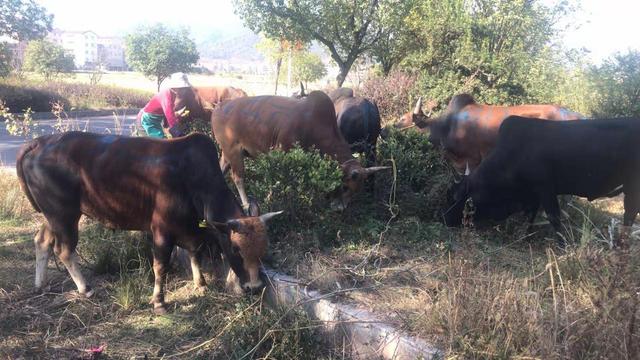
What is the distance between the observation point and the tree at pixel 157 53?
1799 inches

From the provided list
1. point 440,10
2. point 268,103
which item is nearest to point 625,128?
point 268,103

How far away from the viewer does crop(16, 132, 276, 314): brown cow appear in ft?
15.8

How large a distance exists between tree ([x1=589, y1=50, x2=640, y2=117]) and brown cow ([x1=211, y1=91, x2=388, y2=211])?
11157 millimetres

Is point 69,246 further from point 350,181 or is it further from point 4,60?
point 4,60

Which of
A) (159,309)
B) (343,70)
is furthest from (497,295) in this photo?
(343,70)

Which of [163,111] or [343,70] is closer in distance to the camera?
[163,111]

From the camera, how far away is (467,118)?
885 cm

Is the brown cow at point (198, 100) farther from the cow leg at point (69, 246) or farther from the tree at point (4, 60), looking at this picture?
Answer: the tree at point (4, 60)

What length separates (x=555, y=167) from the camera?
5.93 m

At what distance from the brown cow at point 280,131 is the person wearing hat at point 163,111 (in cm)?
59

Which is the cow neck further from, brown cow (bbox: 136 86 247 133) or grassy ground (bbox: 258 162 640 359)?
brown cow (bbox: 136 86 247 133)

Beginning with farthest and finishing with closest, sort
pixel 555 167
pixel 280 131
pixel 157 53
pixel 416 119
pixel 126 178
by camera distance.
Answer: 1. pixel 157 53
2. pixel 416 119
3. pixel 280 131
4. pixel 555 167
5. pixel 126 178

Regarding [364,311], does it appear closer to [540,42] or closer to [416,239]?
[416,239]

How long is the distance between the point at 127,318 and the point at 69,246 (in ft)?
3.01
